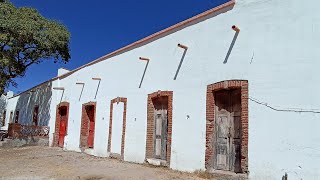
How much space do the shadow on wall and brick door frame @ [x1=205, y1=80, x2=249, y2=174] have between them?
49.2ft

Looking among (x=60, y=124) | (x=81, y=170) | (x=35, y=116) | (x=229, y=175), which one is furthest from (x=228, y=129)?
(x=35, y=116)

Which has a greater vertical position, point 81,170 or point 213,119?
point 213,119

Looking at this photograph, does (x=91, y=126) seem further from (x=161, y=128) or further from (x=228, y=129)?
(x=228, y=129)

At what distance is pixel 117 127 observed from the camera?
547 inches

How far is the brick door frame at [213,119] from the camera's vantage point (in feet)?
27.7

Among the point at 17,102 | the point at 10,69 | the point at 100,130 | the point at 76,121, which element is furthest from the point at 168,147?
the point at 17,102

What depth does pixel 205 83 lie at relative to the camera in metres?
9.78

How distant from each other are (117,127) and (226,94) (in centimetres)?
583

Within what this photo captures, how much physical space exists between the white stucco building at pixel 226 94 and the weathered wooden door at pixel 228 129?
0.09 feet

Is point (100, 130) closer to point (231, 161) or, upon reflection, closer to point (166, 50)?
point (166, 50)

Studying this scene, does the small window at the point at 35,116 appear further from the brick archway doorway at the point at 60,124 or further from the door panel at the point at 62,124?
the door panel at the point at 62,124

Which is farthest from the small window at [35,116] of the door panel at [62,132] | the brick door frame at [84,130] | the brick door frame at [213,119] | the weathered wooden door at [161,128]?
the brick door frame at [213,119]

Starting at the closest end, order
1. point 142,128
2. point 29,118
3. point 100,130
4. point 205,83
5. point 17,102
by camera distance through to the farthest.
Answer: point 205,83 < point 142,128 < point 100,130 < point 29,118 < point 17,102

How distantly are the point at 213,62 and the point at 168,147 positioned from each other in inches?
122
